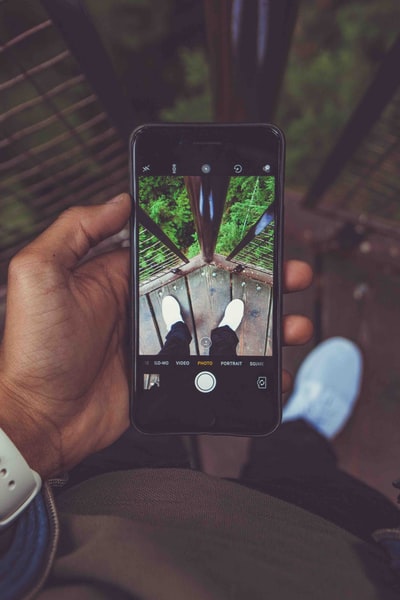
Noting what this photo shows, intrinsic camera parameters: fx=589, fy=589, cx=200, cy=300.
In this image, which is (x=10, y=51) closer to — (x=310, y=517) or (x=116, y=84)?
(x=116, y=84)

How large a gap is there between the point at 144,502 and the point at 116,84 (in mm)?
652

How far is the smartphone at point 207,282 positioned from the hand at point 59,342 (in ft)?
0.20

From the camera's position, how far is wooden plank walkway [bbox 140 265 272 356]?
3.04 ft

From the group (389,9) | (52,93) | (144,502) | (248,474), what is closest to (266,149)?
(52,93)

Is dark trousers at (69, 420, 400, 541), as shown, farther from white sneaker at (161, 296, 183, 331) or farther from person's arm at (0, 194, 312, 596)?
white sneaker at (161, 296, 183, 331)

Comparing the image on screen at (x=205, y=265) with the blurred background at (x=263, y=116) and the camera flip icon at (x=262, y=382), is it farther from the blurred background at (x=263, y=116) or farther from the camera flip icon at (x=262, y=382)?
the blurred background at (x=263, y=116)

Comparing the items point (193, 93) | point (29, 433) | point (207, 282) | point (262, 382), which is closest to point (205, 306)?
point (207, 282)

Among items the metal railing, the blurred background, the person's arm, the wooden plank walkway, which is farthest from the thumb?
the metal railing

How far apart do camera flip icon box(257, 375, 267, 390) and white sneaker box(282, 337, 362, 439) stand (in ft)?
2.01

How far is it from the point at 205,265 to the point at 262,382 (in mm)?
205

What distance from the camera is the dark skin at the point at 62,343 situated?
0.85m

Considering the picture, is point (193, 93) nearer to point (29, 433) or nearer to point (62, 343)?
point (62, 343)

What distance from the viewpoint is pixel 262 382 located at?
3.04 ft

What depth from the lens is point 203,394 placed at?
0.92 metres
